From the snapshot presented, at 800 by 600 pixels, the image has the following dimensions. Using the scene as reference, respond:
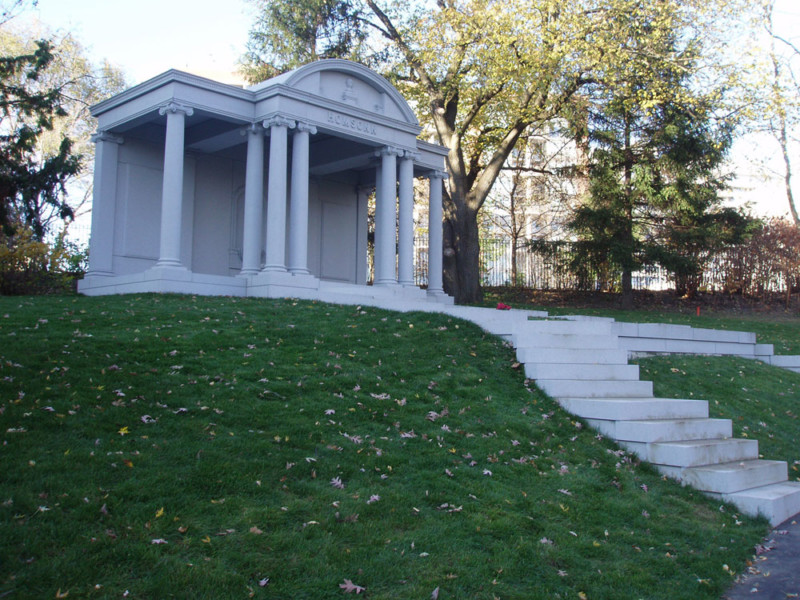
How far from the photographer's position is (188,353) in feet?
28.6

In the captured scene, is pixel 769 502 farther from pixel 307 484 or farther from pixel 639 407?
pixel 307 484

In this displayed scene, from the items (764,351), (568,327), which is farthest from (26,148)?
(764,351)

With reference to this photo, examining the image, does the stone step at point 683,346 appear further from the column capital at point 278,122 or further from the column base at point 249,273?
the column capital at point 278,122

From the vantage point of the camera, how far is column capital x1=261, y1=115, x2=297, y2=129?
630 inches

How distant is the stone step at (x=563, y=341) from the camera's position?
1080 cm

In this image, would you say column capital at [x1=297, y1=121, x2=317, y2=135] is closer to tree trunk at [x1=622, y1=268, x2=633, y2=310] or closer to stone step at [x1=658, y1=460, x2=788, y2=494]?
stone step at [x1=658, y1=460, x2=788, y2=494]

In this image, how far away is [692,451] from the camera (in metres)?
7.78

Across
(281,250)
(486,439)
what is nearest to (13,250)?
(281,250)

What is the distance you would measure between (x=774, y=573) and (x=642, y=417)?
3.14m

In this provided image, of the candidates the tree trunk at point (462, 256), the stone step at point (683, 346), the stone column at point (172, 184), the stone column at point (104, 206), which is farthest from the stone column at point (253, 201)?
the stone step at point (683, 346)

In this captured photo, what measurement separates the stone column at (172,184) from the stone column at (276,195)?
6.20ft

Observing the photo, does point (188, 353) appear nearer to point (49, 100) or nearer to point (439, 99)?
point (49, 100)

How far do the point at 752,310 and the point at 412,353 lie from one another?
60.4 ft

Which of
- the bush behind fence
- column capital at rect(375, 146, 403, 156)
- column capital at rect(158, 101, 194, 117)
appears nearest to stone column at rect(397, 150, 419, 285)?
column capital at rect(375, 146, 403, 156)
